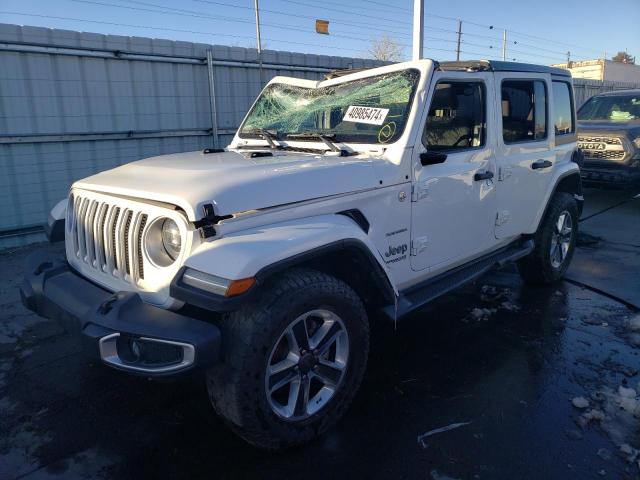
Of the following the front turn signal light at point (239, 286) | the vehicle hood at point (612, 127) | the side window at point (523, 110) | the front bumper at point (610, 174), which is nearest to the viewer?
the front turn signal light at point (239, 286)

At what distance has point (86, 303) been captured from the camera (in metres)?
2.41

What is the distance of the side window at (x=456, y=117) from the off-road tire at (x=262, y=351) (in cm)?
141

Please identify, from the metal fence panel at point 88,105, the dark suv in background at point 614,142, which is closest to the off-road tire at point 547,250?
the dark suv in background at point 614,142

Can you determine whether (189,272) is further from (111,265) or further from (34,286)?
(34,286)

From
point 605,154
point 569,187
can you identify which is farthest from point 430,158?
point 605,154

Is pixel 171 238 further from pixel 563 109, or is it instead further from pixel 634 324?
pixel 563 109

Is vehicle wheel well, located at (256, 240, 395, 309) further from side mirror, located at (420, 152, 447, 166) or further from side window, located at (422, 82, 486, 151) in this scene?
side window, located at (422, 82, 486, 151)

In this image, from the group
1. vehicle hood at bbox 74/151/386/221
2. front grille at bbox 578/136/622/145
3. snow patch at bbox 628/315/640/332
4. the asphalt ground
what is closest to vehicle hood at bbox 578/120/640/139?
front grille at bbox 578/136/622/145

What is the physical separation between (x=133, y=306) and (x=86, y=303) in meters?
0.33

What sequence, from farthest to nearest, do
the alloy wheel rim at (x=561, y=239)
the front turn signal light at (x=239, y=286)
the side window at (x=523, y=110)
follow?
the alloy wheel rim at (x=561, y=239)
the side window at (x=523, y=110)
the front turn signal light at (x=239, y=286)

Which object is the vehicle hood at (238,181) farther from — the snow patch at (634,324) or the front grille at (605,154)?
the front grille at (605,154)

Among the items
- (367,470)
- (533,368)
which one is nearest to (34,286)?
(367,470)

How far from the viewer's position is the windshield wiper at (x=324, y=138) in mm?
3097

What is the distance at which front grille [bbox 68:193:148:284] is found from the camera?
243 cm
